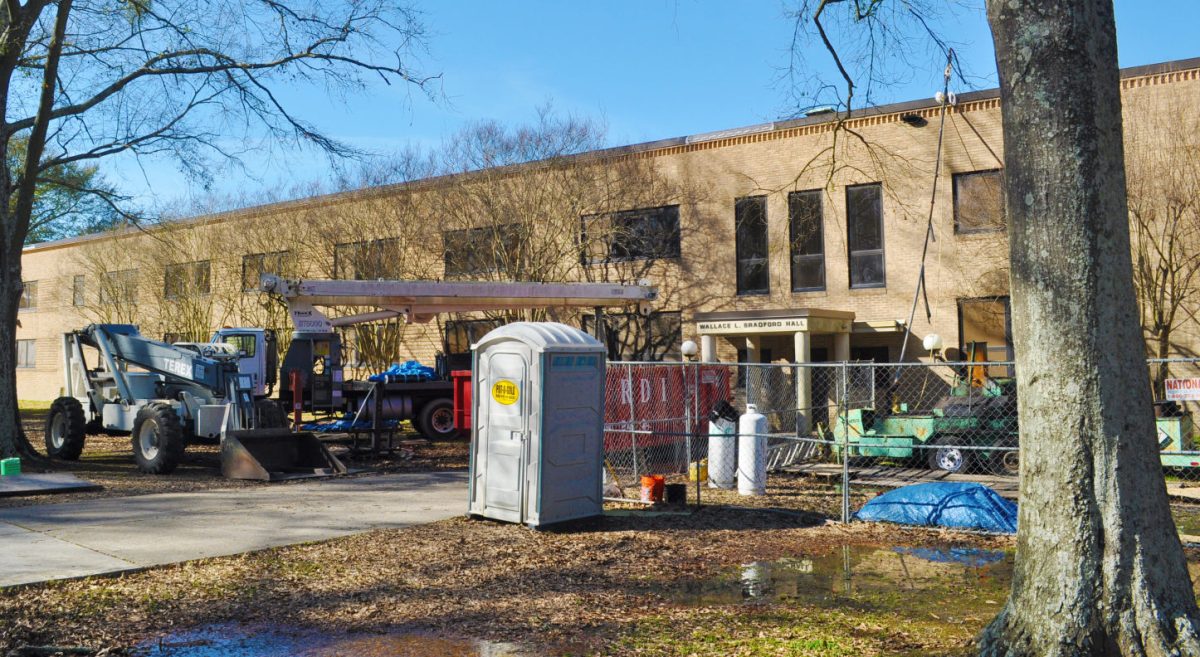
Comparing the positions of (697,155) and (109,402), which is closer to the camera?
(109,402)

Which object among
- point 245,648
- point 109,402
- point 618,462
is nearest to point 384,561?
point 245,648

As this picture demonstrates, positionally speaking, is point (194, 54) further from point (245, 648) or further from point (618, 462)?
point (245, 648)

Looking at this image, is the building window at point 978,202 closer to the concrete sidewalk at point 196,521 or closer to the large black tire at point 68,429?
the concrete sidewalk at point 196,521

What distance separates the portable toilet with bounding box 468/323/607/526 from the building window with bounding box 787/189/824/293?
14.3m

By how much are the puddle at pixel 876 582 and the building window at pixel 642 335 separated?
16.7 m

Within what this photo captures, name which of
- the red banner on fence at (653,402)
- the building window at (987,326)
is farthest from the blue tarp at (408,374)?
the building window at (987,326)

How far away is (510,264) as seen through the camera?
26.9m

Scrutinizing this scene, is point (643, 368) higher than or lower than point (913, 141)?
lower

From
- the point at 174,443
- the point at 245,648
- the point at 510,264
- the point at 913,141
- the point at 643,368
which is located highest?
the point at 913,141

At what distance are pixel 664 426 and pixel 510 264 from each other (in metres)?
11.4

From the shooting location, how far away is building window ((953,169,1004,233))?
2139 cm

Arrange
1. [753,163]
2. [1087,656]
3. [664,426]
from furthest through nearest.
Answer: [753,163] → [664,426] → [1087,656]

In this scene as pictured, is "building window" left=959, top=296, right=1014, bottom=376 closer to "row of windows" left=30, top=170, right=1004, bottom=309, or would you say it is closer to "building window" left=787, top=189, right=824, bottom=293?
"row of windows" left=30, top=170, right=1004, bottom=309

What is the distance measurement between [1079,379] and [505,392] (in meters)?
6.37
